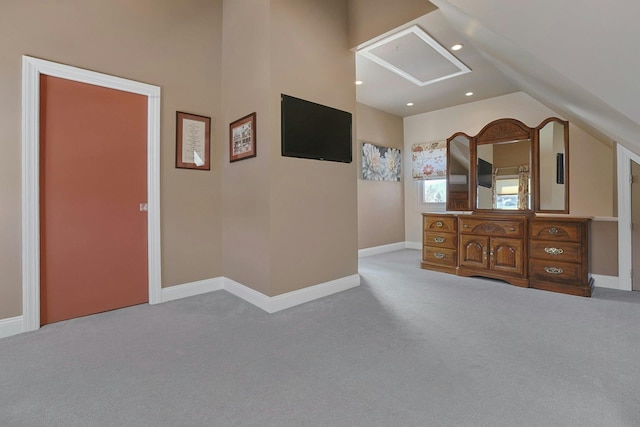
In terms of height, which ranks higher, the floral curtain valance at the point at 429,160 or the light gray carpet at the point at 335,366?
the floral curtain valance at the point at 429,160

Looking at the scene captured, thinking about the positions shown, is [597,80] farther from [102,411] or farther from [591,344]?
[102,411]

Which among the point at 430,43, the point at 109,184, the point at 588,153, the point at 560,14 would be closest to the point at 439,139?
the point at 588,153

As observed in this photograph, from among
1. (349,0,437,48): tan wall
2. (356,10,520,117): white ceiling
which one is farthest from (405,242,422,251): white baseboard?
(349,0,437,48): tan wall

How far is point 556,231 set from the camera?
3051mm

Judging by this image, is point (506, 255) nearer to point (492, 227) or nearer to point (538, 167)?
point (492, 227)

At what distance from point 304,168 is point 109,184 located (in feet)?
5.67

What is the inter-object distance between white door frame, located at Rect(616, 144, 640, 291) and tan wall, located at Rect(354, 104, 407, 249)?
3.20m

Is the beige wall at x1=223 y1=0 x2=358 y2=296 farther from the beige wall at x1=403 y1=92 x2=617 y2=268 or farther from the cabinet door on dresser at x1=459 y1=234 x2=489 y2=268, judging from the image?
the beige wall at x1=403 y1=92 x2=617 y2=268

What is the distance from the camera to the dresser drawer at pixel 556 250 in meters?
2.95

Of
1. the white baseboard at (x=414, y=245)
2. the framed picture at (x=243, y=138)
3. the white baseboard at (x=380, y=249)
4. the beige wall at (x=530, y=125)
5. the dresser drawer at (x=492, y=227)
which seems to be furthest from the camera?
the white baseboard at (x=414, y=245)

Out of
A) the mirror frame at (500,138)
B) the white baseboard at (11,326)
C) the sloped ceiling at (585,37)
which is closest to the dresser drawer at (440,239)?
the mirror frame at (500,138)

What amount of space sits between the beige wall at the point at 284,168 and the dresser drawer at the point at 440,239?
1375 mm

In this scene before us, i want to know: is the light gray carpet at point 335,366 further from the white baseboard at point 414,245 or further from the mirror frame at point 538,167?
the white baseboard at point 414,245

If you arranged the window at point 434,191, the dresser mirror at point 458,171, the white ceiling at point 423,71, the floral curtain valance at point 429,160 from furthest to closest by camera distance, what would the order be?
the window at point 434,191 < the floral curtain valance at point 429,160 < the dresser mirror at point 458,171 < the white ceiling at point 423,71
